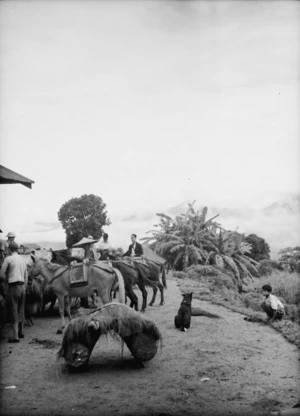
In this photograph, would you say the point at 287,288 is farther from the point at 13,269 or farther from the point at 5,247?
the point at 13,269

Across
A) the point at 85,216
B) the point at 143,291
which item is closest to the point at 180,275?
the point at 85,216

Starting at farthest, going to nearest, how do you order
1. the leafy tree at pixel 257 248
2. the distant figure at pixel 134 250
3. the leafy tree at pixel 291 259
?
1. the leafy tree at pixel 257 248
2. the leafy tree at pixel 291 259
3. the distant figure at pixel 134 250

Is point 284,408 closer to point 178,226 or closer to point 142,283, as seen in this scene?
point 142,283

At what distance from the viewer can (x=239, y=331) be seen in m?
9.53

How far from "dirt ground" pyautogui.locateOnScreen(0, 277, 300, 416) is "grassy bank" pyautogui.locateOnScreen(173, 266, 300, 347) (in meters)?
0.92

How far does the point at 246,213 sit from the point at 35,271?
44.0m

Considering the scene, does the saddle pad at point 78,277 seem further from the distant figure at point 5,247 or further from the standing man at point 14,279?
the distant figure at point 5,247

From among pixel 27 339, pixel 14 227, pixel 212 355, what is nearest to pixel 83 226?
pixel 14 227

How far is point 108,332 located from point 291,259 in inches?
926

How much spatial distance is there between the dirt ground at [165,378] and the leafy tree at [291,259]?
1854cm

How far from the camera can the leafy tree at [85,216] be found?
67.1ft

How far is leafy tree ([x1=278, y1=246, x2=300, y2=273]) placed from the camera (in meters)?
26.8

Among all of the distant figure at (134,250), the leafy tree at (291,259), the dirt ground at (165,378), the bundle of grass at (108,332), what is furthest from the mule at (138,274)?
the leafy tree at (291,259)

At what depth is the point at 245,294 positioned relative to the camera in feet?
55.6
